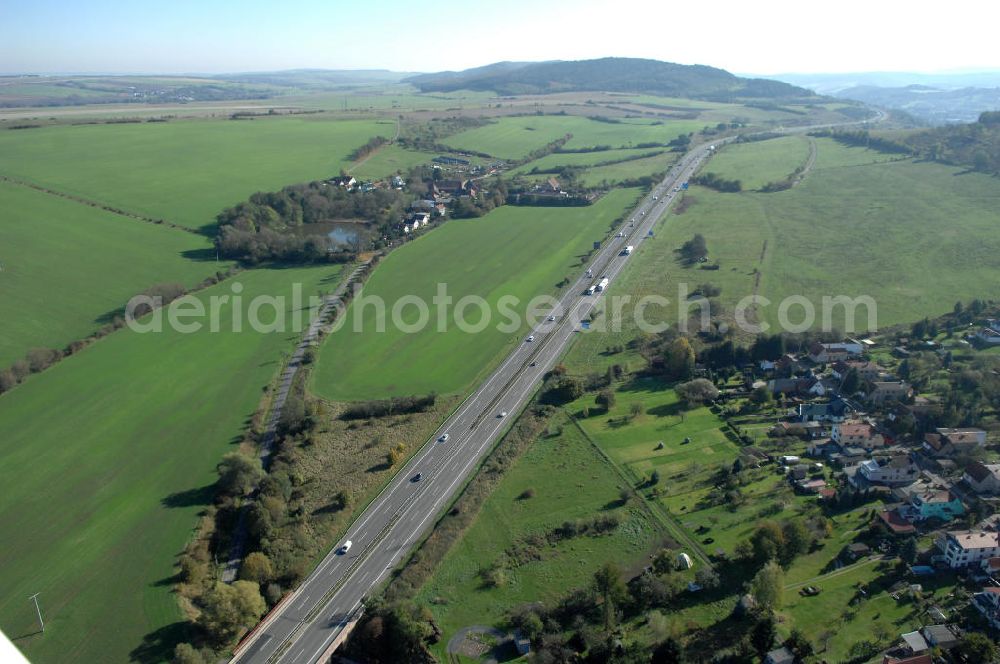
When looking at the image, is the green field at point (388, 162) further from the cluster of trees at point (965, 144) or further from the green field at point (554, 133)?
the cluster of trees at point (965, 144)

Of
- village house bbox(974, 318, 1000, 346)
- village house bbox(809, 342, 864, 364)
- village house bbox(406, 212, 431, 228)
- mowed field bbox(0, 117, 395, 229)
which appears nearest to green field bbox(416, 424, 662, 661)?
village house bbox(809, 342, 864, 364)

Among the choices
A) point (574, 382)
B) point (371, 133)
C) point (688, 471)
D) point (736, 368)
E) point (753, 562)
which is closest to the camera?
point (753, 562)

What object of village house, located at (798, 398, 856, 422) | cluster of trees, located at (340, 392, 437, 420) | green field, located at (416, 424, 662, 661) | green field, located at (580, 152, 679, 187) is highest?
green field, located at (580, 152, 679, 187)

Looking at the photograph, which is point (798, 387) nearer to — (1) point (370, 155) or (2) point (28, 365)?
(2) point (28, 365)

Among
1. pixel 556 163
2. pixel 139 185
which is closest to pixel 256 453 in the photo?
pixel 139 185

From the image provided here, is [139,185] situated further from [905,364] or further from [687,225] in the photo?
[905,364]

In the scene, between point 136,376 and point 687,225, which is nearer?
point 136,376

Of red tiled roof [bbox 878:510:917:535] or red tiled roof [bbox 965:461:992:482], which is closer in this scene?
red tiled roof [bbox 878:510:917:535]

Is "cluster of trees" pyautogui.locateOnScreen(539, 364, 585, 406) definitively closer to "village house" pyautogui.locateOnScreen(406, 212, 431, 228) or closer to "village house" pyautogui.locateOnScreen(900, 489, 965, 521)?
"village house" pyautogui.locateOnScreen(900, 489, 965, 521)

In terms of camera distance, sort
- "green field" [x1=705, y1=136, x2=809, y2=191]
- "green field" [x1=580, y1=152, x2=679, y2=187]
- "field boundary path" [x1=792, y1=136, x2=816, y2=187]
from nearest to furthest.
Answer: "field boundary path" [x1=792, y1=136, x2=816, y2=187]
"green field" [x1=705, y1=136, x2=809, y2=191]
"green field" [x1=580, y1=152, x2=679, y2=187]
